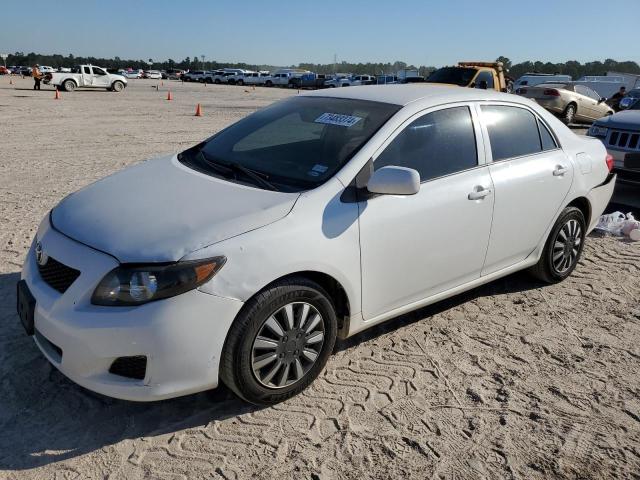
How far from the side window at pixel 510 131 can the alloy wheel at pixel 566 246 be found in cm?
79

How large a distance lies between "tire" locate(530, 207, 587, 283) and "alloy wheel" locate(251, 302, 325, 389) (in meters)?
2.48

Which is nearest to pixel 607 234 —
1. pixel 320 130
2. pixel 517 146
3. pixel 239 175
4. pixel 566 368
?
pixel 517 146

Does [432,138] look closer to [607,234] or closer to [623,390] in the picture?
[623,390]

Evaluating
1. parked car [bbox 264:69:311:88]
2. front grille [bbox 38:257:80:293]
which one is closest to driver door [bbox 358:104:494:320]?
front grille [bbox 38:257:80:293]

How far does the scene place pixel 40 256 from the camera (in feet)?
10.5

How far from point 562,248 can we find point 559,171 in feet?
2.37

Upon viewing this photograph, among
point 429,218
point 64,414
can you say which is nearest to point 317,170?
point 429,218

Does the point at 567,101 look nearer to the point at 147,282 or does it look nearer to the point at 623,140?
the point at 623,140

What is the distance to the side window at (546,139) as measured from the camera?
466 centimetres

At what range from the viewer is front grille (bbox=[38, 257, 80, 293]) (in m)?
2.92

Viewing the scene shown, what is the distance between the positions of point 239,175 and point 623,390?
2.72 meters

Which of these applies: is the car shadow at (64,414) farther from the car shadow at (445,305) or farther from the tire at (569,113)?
the tire at (569,113)

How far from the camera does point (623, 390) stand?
3.52 meters

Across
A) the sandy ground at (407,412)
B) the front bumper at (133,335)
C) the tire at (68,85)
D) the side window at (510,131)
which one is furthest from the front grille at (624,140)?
the tire at (68,85)
